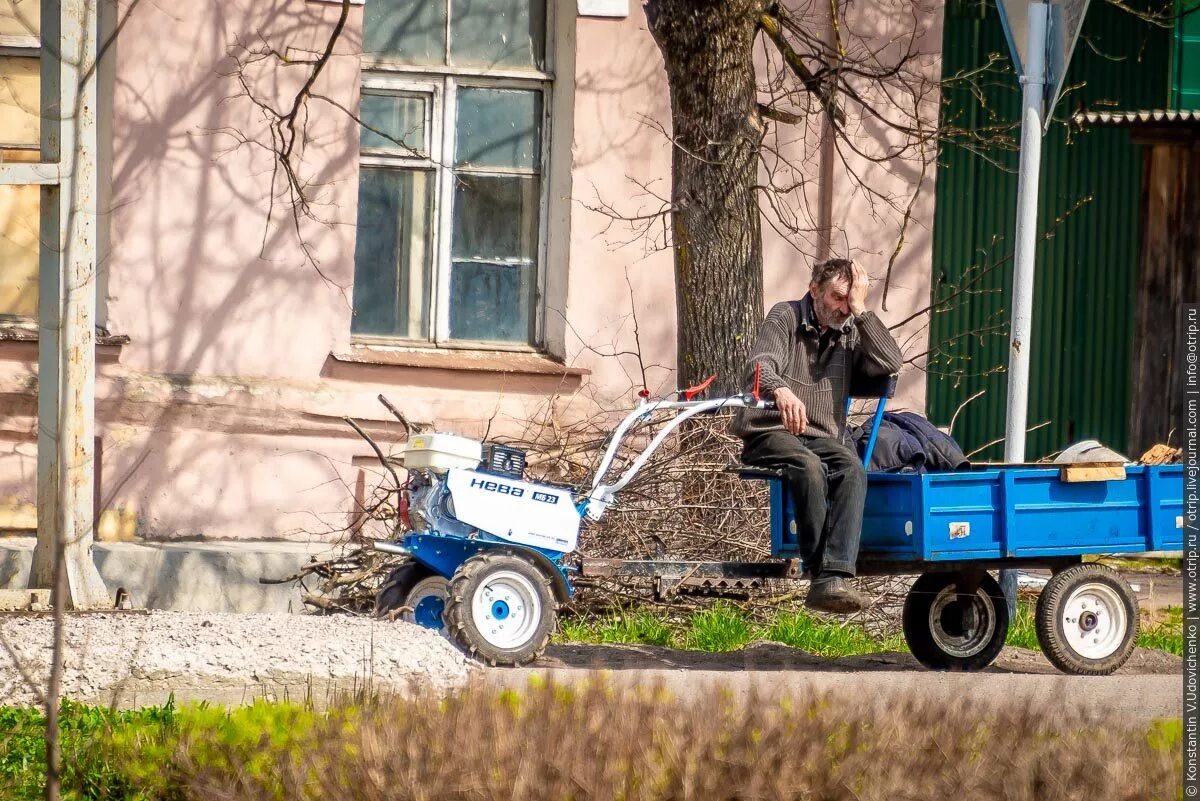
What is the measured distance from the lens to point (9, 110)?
10.1 meters

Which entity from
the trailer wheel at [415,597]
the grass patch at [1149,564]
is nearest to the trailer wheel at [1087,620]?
the trailer wheel at [415,597]

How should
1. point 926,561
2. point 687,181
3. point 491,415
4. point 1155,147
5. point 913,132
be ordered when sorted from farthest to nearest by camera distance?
point 1155,147 < point 491,415 < point 913,132 < point 687,181 < point 926,561

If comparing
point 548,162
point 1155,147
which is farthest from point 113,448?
point 1155,147

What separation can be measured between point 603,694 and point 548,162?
21.3 ft

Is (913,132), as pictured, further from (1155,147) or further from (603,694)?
(603,694)

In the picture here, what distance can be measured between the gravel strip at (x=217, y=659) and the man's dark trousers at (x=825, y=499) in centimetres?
170

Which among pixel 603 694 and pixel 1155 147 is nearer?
pixel 603 694

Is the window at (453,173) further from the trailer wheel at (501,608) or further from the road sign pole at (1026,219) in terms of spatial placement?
the trailer wheel at (501,608)

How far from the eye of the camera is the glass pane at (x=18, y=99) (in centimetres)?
1007

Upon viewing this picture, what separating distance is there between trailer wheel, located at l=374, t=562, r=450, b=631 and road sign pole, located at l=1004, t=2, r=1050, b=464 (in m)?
2.68

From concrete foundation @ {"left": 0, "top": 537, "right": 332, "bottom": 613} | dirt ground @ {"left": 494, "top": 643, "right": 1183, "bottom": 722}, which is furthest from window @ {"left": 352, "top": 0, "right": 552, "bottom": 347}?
dirt ground @ {"left": 494, "top": 643, "right": 1183, "bottom": 722}

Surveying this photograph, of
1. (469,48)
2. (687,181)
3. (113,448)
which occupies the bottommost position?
(113,448)

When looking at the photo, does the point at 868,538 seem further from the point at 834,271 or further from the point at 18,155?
the point at 18,155

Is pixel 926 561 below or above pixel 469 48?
below
